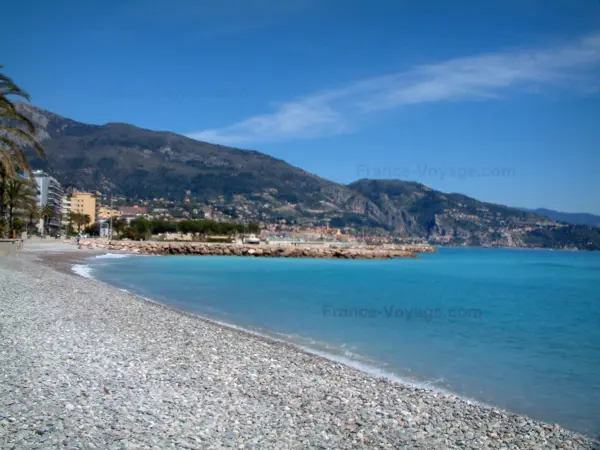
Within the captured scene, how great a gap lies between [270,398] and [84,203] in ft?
568

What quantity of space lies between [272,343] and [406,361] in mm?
2883

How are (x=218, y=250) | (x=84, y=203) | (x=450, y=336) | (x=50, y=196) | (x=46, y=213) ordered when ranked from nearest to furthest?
(x=450, y=336), (x=218, y=250), (x=46, y=213), (x=50, y=196), (x=84, y=203)

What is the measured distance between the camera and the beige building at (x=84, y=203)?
16391 centimetres

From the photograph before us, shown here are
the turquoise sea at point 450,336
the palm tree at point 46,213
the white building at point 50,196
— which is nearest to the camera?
the turquoise sea at point 450,336

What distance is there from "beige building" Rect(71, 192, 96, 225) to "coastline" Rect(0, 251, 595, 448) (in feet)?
535

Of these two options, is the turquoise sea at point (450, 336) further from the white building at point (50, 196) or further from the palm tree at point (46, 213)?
the white building at point (50, 196)

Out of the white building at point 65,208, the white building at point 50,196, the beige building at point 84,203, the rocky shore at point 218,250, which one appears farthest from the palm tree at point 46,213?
the beige building at point 84,203

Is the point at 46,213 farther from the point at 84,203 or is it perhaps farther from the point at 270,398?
the point at 270,398

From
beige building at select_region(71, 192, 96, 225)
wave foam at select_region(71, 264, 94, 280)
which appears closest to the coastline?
wave foam at select_region(71, 264, 94, 280)

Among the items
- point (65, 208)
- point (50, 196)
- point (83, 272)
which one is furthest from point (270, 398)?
point (65, 208)

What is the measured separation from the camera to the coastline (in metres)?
5.78

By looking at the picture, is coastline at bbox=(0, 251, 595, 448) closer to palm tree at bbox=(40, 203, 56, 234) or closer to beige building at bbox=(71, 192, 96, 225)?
palm tree at bbox=(40, 203, 56, 234)

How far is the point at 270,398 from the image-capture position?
7059mm

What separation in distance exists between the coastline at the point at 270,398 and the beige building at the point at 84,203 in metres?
163
